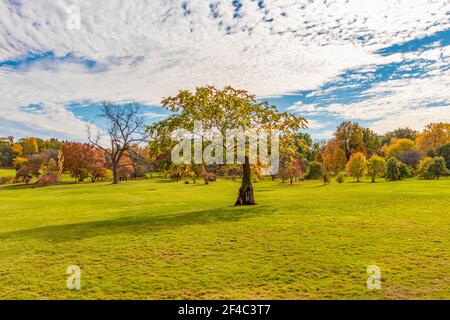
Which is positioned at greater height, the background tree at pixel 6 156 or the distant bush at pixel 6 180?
the background tree at pixel 6 156

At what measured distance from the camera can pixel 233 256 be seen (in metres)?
9.52

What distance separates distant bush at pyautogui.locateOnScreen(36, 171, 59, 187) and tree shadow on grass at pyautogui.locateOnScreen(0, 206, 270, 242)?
48.3 meters

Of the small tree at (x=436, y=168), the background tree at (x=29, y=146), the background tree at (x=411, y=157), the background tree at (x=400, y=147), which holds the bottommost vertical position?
the small tree at (x=436, y=168)

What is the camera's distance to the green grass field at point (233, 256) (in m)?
7.03

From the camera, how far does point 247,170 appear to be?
67.3 ft

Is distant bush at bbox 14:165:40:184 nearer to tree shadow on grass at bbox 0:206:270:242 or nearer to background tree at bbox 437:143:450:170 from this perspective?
tree shadow on grass at bbox 0:206:270:242

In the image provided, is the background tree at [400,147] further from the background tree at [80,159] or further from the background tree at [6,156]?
A: the background tree at [6,156]

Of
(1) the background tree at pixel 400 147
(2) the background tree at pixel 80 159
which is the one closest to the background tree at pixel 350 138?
(1) the background tree at pixel 400 147

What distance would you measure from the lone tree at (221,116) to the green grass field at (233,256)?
18.2ft

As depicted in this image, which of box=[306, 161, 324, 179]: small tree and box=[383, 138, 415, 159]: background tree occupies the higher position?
box=[383, 138, 415, 159]: background tree

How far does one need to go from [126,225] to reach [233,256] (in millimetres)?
7801

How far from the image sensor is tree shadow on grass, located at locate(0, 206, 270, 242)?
13227mm

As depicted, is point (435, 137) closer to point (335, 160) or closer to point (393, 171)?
point (335, 160)

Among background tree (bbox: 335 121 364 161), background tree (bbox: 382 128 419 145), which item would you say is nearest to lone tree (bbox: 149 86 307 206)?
background tree (bbox: 335 121 364 161)
